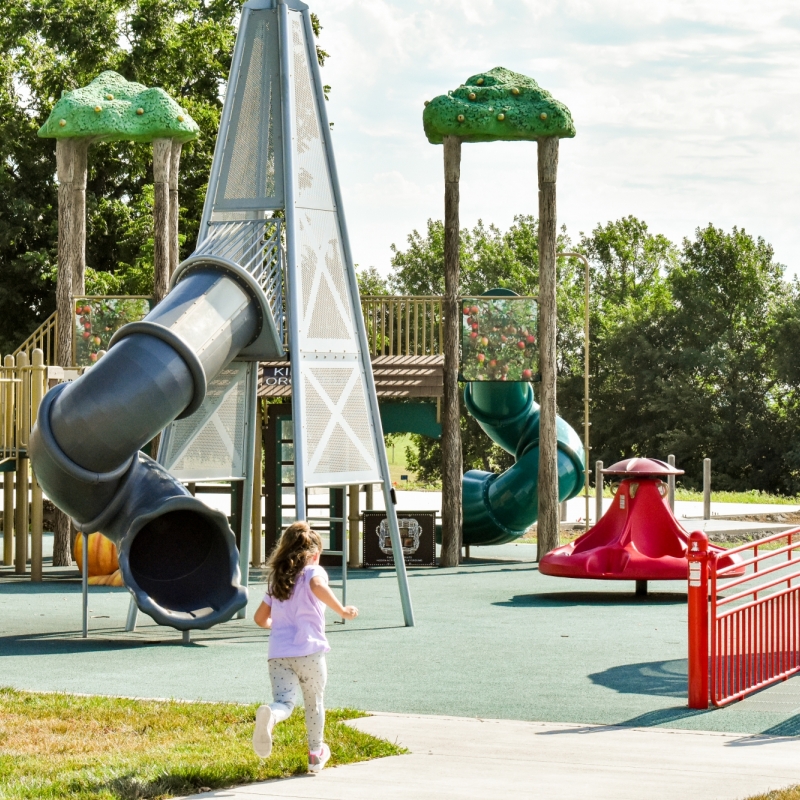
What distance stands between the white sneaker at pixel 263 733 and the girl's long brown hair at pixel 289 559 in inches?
28.5

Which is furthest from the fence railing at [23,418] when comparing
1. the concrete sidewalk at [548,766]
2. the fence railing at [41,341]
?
the concrete sidewalk at [548,766]

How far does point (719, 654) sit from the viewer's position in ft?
32.6

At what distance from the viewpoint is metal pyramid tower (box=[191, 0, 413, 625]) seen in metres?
14.5

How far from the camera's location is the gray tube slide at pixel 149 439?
12766 mm

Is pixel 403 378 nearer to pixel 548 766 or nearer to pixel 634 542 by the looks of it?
pixel 634 542

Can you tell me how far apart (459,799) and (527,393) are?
59.6ft

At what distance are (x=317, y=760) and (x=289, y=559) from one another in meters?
1.04

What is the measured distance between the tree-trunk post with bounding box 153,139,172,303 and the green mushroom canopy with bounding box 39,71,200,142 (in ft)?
0.83

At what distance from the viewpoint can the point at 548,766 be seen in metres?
7.37

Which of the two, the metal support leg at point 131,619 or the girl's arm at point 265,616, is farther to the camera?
the metal support leg at point 131,619

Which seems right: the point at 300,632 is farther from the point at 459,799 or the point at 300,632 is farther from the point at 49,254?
the point at 49,254

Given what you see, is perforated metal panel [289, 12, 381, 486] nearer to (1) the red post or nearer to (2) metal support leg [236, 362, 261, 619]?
(2) metal support leg [236, 362, 261, 619]

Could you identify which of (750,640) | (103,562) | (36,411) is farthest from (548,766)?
(36,411)

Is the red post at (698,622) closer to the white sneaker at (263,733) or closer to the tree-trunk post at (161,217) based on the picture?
the white sneaker at (263,733)
